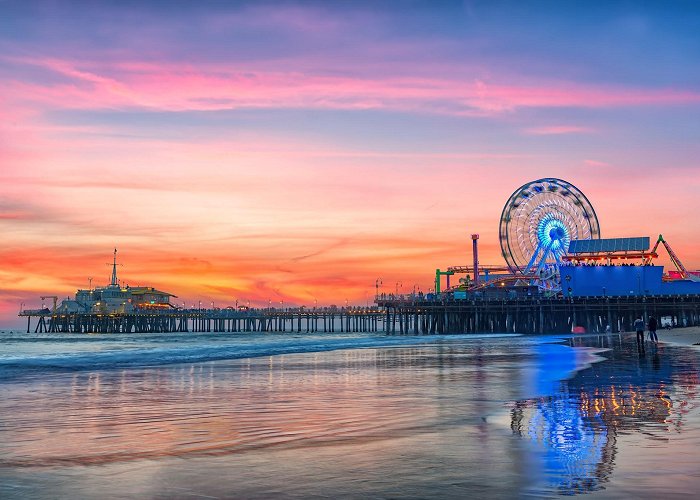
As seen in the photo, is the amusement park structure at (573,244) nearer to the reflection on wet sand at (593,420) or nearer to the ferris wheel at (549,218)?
the ferris wheel at (549,218)

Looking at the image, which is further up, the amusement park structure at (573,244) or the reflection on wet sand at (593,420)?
the amusement park structure at (573,244)

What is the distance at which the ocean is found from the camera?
8055 millimetres

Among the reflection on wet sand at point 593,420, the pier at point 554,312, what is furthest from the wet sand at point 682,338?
the pier at point 554,312

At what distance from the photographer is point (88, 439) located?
1187 centimetres

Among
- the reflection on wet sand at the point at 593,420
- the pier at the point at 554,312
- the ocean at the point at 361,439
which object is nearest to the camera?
the ocean at the point at 361,439

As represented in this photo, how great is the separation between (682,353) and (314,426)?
25.8 meters

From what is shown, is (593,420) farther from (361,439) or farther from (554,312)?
(554,312)

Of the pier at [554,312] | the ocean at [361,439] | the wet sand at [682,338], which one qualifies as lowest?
the ocean at [361,439]

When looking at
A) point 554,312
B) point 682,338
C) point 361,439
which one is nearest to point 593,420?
point 361,439

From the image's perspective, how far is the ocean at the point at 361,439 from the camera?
8.05 meters

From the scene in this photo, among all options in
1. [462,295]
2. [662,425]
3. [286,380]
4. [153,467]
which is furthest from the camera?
[462,295]

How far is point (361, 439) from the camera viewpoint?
11.3 meters

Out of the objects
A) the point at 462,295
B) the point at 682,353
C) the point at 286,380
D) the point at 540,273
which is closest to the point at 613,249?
the point at 540,273

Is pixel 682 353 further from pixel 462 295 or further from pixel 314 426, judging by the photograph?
pixel 462 295
